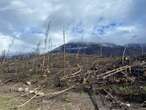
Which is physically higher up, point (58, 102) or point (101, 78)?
point (101, 78)

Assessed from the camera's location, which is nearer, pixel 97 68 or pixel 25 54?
pixel 97 68

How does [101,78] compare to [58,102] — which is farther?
[101,78]

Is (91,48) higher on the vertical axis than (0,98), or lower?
higher

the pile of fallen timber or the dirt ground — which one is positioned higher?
the pile of fallen timber

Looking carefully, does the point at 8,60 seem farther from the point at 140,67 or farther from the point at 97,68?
the point at 140,67

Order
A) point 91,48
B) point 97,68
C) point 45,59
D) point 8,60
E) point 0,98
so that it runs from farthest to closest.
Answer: point 91,48, point 8,60, point 45,59, point 97,68, point 0,98

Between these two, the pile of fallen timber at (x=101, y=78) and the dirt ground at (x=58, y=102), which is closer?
the dirt ground at (x=58, y=102)

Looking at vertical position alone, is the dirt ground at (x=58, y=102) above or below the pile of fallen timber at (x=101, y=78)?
below

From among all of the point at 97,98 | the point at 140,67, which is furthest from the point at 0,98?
the point at 140,67

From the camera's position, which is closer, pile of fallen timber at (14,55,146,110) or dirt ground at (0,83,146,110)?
dirt ground at (0,83,146,110)

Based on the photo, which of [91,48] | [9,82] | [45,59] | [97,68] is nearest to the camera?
[97,68]

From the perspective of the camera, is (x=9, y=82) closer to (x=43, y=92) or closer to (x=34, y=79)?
(x=34, y=79)

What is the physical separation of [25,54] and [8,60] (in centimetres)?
80

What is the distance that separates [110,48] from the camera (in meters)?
24.2
